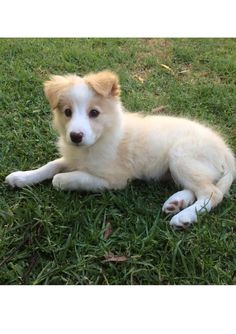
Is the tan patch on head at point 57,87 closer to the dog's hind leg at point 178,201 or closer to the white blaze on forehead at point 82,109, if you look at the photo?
the white blaze on forehead at point 82,109

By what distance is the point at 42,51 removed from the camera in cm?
566

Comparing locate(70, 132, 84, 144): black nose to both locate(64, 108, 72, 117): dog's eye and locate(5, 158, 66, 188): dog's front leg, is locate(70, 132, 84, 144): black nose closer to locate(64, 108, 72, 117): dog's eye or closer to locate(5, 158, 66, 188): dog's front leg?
locate(64, 108, 72, 117): dog's eye

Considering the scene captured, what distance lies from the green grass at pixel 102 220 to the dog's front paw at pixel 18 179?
0.05 m

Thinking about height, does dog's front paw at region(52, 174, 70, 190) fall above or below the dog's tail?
below

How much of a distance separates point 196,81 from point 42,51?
6.01ft

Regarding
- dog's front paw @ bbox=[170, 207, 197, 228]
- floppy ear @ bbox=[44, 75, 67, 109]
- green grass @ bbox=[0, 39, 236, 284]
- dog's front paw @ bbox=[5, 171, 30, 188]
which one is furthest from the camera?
dog's front paw @ bbox=[5, 171, 30, 188]

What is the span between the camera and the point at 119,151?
3.53 meters

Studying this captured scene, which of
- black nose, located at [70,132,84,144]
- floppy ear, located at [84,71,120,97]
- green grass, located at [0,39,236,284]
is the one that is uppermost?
floppy ear, located at [84,71,120,97]

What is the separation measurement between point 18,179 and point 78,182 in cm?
43

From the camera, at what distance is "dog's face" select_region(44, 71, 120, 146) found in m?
3.16

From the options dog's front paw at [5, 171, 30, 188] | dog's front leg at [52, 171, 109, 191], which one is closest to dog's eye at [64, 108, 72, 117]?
dog's front leg at [52, 171, 109, 191]

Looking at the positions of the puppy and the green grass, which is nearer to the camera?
the green grass

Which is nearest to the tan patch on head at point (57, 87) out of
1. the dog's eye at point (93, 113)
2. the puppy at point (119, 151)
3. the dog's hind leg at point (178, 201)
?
the puppy at point (119, 151)

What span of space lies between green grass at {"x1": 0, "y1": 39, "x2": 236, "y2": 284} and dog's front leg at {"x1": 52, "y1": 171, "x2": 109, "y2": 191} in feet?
0.20
